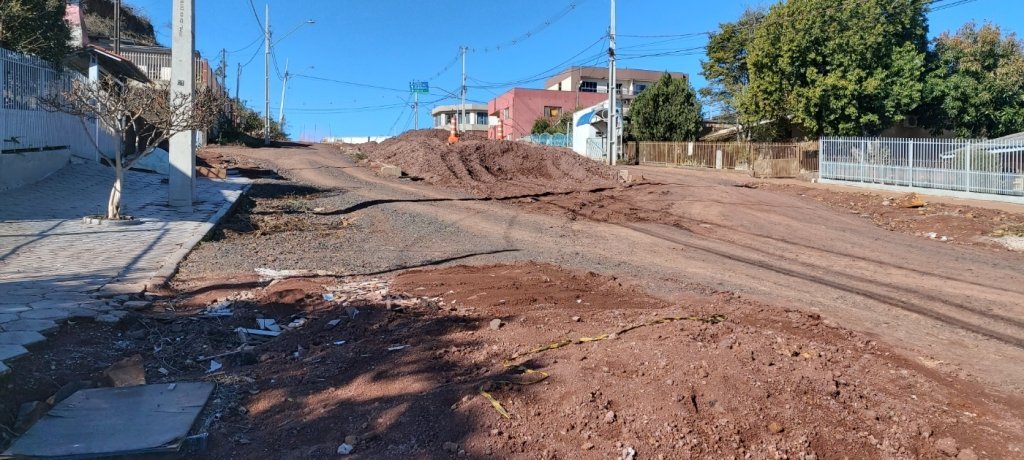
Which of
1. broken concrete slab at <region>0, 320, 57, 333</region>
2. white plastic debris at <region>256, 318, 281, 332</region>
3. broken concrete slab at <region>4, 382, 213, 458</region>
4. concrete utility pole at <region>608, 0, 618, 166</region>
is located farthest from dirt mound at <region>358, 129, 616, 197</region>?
broken concrete slab at <region>4, 382, 213, 458</region>

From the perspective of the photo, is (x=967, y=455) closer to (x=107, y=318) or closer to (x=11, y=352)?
(x=11, y=352)

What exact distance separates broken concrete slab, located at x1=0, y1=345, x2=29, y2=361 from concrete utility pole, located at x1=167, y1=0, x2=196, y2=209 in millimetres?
9911

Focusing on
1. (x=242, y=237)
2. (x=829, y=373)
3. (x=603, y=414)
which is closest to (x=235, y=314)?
(x=603, y=414)

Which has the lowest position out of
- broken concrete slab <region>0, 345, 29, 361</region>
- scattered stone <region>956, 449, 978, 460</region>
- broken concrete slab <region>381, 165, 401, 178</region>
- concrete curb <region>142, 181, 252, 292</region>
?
scattered stone <region>956, 449, 978, 460</region>

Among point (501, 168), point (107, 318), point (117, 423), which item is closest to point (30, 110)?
point (107, 318)

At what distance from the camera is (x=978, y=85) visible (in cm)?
3584

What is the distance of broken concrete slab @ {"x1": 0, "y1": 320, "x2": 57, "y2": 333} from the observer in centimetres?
617

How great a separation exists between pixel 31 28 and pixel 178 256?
13.4m

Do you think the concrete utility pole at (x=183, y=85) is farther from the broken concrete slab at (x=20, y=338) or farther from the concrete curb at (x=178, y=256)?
the broken concrete slab at (x=20, y=338)

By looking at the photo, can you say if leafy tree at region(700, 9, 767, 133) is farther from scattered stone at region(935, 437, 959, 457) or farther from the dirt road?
scattered stone at region(935, 437, 959, 457)

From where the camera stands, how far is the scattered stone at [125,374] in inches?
213

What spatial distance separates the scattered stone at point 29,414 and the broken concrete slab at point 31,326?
5.23ft

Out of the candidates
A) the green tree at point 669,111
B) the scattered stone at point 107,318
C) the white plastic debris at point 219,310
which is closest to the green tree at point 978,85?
the green tree at point 669,111

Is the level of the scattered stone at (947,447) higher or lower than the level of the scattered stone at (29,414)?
higher
